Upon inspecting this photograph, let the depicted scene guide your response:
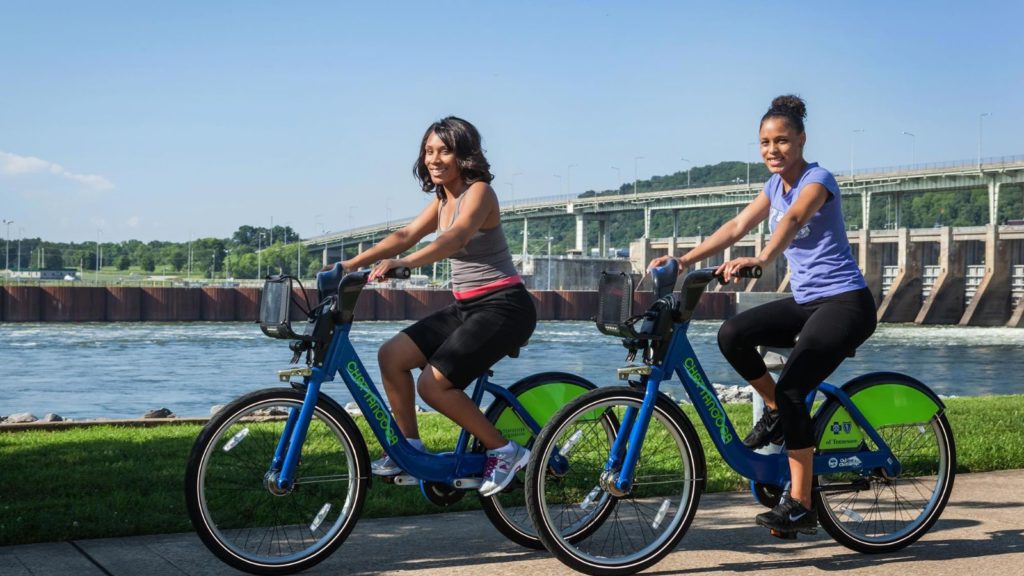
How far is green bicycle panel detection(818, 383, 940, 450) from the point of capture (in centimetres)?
443

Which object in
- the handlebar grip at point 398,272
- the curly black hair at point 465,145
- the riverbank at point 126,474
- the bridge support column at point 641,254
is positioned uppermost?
the bridge support column at point 641,254

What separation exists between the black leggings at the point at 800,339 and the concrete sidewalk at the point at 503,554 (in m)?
0.49

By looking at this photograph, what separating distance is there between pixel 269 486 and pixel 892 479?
237 centimetres

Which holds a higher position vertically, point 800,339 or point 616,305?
point 616,305

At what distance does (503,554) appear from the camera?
427cm

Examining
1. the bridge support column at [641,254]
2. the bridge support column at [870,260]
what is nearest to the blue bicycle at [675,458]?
the bridge support column at [870,260]

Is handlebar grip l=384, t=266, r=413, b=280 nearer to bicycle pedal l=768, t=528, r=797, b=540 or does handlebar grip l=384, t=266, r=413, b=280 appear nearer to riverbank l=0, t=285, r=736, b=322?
bicycle pedal l=768, t=528, r=797, b=540

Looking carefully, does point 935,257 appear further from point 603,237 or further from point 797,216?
point 797,216

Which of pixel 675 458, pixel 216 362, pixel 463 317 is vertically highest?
pixel 463 317

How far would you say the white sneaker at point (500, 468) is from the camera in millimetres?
4141

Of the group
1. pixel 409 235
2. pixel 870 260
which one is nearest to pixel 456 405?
pixel 409 235

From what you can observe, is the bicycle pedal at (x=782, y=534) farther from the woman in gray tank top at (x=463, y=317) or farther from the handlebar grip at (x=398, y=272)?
the handlebar grip at (x=398, y=272)

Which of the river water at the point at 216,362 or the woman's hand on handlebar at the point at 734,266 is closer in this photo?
the woman's hand on handlebar at the point at 734,266

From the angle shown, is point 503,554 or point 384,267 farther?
point 503,554
